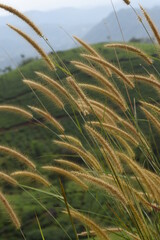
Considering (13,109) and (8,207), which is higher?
(13,109)

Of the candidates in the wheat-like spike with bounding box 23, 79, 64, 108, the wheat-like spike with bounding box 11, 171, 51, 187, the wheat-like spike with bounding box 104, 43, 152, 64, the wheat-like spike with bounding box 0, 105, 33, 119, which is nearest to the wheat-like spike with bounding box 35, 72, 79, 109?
the wheat-like spike with bounding box 23, 79, 64, 108

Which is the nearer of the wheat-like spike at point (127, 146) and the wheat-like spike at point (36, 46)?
the wheat-like spike at point (36, 46)

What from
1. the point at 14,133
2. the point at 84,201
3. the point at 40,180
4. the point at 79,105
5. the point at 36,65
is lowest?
the point at 84,201

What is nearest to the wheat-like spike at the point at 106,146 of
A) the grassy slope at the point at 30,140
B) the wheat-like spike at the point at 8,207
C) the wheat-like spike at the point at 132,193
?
the wheat-like spike at the point at 132,193

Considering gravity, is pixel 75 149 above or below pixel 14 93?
above

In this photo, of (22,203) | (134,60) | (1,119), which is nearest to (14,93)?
(1,119)

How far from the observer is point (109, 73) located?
2172mm

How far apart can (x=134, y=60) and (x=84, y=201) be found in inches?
700

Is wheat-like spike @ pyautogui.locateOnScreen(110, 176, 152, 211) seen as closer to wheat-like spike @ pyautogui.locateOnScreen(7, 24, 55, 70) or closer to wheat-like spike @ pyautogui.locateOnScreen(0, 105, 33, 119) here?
wheat-like spike @ pyautogui.locateOnScreen(0, 105, 33, 119)

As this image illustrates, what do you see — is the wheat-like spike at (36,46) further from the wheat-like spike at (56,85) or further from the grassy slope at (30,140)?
the grassy slope at (30,140)

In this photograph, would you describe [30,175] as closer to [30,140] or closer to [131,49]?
[131,49]

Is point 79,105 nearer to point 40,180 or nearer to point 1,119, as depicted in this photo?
point 40,180

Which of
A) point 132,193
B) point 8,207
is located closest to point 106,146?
point 132,193

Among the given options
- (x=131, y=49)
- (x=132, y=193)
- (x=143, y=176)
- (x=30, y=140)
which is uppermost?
(x=131, y=49)
